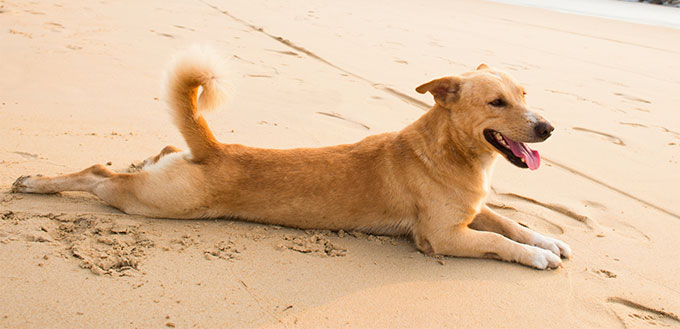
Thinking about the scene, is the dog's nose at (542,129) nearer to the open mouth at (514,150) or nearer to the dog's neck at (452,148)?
the open mouth at (514,150)

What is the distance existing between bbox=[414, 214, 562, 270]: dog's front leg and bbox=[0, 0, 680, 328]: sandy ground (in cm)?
7

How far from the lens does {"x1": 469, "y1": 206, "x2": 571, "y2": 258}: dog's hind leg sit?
3.71 m

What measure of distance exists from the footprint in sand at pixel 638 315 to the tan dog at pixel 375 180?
0.44 metres

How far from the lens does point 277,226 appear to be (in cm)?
381

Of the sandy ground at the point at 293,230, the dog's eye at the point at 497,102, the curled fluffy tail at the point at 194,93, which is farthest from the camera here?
the dog's eye at the point at 497,102

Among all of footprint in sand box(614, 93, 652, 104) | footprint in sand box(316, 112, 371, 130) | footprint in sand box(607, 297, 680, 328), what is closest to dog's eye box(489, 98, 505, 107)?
footprint in sand box(607, 297, 680, 328)

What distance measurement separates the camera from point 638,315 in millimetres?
3111

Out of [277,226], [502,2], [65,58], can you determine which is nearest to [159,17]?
[65,58]

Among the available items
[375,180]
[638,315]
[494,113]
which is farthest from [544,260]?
[375,180]

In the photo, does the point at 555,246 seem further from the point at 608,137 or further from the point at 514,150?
the point at 608,137

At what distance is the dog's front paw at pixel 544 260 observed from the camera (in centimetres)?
354

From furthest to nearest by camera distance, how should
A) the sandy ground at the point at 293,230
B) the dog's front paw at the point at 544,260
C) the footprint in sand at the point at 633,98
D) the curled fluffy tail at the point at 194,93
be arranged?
the footprint in sand at the point at 633,98 → the dog's front paw at the point at 544,260 → the curled fluffy tail at the point at 194,93 → the sandy ground at the point at 293,230

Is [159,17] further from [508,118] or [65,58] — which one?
[508,118]

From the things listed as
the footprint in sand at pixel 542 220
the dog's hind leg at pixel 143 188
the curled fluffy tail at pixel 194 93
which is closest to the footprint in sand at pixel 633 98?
the footprint in sand at pixel 542 220
